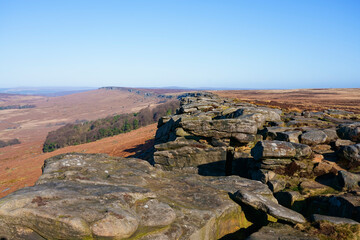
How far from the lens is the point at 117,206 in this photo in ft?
22.4

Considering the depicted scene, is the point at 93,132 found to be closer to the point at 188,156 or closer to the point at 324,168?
the point at 188,156

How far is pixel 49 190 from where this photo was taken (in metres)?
7.15

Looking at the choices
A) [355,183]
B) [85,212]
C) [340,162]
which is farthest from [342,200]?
[85,212]

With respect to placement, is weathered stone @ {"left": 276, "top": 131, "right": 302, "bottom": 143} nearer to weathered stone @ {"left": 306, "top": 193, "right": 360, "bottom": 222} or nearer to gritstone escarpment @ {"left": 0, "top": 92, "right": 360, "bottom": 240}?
gritstone escarpment @ {"left": 0, "top": 92, "right": 360, "bottom": 240}

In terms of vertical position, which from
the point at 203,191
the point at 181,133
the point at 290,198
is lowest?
the point at 290,198

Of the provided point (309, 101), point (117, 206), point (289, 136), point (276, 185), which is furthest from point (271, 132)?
point (309, 101)

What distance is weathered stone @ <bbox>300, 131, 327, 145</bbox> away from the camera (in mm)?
15422

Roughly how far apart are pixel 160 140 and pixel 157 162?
7541mm

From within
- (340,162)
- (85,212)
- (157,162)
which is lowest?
(157,162)

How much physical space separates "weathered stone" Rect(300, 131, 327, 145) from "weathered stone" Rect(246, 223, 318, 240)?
9700 mm

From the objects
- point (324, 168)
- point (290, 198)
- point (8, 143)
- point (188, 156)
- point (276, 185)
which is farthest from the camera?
point (8, 143)

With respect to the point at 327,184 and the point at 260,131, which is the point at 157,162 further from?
the point at 327,184

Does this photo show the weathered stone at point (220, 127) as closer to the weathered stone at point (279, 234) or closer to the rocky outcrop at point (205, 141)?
the rocky outcrop at point (205, 141)

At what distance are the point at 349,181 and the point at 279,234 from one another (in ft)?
21.9
